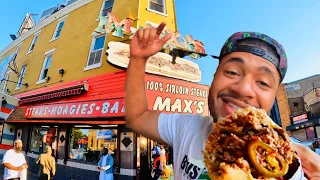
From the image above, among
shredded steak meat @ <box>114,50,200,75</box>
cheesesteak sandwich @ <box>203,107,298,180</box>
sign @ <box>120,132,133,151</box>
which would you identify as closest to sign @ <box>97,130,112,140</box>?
sign @ <box>120,132,133,151</box>

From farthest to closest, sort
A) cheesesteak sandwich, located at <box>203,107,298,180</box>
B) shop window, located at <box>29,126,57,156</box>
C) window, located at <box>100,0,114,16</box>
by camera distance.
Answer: window, located at <box>100,0,114,16</box> → shop window, located at <box>29,126,57,156</box> → cheesesteak sandwich, located at <box>203,107,298,180</box>

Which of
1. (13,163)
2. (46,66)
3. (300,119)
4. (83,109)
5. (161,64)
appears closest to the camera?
(13,163)

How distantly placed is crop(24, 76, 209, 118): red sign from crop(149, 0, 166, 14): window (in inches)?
179

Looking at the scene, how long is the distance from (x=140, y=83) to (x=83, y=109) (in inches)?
314

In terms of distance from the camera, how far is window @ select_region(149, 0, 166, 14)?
1188 cm

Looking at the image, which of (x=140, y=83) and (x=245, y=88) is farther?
(x=140, y=83)

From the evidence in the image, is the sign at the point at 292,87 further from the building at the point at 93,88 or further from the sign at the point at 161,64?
the building at the point at 93,88

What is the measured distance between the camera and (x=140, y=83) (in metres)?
1.70

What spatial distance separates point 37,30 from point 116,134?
12.6 meters

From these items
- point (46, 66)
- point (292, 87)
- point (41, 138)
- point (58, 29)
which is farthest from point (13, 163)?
point (292, 87)

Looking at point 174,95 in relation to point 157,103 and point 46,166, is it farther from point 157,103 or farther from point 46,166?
point 46,166

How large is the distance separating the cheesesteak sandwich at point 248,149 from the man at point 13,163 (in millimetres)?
6769

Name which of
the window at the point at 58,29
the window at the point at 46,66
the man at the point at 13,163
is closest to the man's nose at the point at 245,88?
the man at the point at 13,163

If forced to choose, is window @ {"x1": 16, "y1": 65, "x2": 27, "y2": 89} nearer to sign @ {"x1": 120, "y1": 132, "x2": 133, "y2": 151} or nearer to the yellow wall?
the yellow wall
